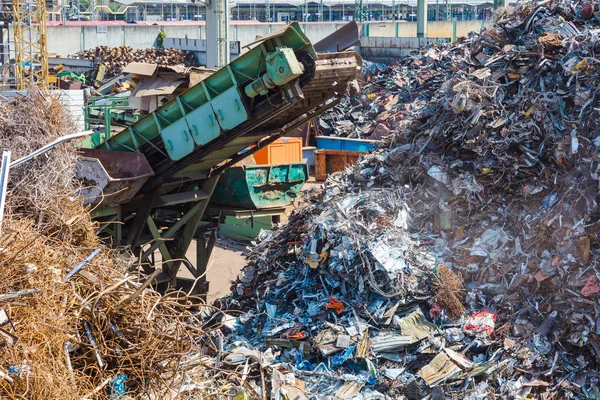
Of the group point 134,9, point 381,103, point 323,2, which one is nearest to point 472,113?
point 381,103

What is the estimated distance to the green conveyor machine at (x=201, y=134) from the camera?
8.84m

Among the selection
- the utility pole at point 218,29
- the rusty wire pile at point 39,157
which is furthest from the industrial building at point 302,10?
the rusty wire pile at point 39,157

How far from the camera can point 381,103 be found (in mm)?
21547

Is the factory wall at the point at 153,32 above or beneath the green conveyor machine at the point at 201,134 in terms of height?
above

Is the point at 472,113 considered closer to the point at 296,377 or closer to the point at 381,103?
the point at 296,377

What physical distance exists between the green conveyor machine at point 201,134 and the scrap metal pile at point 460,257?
1.23 metres

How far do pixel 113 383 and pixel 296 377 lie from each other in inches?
138

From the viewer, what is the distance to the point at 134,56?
Result: 3472cm

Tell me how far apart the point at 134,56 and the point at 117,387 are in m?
32.1

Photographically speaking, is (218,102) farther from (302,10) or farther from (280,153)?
(302,10)

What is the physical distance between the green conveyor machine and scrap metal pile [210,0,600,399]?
4.04 feet

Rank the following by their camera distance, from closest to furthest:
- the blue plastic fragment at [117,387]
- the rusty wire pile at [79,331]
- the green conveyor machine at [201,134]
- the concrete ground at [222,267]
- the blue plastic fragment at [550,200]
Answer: the rusty wire pile at [79,331], the blue plastic fragment at [117,387], the blue plastic fragment at [550,200], the green conveyor machine at [201,134], the concrete ground at [222,267]

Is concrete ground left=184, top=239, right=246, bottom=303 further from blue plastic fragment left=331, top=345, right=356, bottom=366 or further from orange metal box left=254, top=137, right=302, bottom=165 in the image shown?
blue plastic fragment left=331, top=345, right=356, bottom=366

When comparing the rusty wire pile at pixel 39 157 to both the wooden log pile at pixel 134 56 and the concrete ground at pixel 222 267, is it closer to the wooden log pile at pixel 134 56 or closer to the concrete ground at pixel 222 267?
the concrete ground at pixel 222 267
